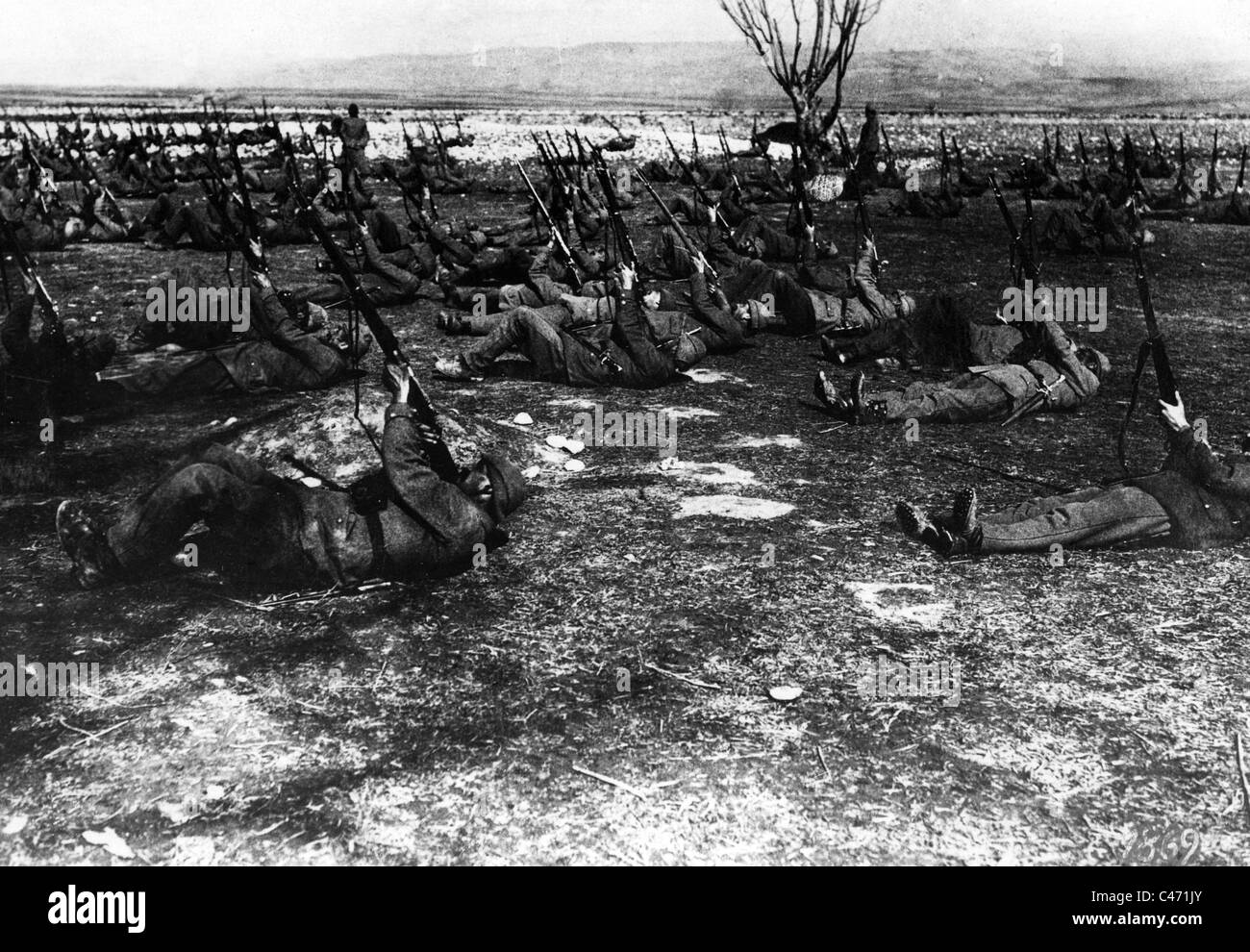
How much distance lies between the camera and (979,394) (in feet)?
22.8

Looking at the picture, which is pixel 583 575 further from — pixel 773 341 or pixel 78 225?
pixel 78 225

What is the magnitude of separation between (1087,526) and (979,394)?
231 cm

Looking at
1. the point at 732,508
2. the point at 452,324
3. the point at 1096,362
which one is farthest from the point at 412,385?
the point at 1096,362

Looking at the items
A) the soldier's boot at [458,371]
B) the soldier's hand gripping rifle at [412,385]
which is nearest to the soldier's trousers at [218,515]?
the soldier's hand gripping rifle at [412,385]

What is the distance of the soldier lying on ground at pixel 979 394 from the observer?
6879 millimetres

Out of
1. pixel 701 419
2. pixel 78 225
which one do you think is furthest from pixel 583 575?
pixel 78 225

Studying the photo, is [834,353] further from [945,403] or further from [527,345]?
[527,345]

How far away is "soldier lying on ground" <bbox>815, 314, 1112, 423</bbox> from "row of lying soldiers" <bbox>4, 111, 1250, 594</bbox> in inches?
0.6

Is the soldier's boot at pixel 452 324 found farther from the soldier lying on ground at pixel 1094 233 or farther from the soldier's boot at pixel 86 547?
the soldier lying on ground at pixel 1094 233

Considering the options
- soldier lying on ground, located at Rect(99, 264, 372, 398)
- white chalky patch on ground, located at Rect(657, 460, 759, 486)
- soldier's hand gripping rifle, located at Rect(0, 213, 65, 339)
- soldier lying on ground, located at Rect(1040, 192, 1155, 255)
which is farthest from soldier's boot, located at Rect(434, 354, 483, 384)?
soldier lying on ground, located at Rect(1040, 192, 1155, 255)

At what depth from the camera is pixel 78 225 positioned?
1388 centimetres

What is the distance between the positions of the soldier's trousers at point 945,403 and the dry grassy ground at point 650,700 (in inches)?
31.8

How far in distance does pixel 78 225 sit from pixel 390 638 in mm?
12810
